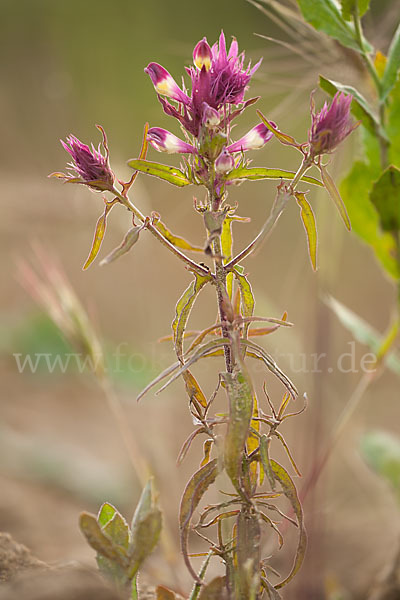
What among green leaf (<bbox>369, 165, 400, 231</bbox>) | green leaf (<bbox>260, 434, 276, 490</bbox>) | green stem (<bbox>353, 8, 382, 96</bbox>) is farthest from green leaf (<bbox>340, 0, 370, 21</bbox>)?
green leaf (<bbox>260, 434, 276, 490</bbox>)

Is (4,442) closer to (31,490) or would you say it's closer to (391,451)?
(31,490)

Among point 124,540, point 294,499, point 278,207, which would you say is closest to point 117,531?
point 124,540

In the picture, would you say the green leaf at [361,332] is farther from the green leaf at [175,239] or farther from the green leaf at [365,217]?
the green leaf at [175,239]

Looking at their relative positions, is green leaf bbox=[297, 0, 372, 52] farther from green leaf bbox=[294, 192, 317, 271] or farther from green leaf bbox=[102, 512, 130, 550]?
green leaf bbox=[102, 512, 130, 550]

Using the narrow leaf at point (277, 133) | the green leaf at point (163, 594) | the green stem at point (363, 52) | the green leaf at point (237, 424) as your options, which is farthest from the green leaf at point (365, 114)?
the green leaf at point (163, 594)

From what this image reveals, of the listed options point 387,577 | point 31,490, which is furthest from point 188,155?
point 31,490
